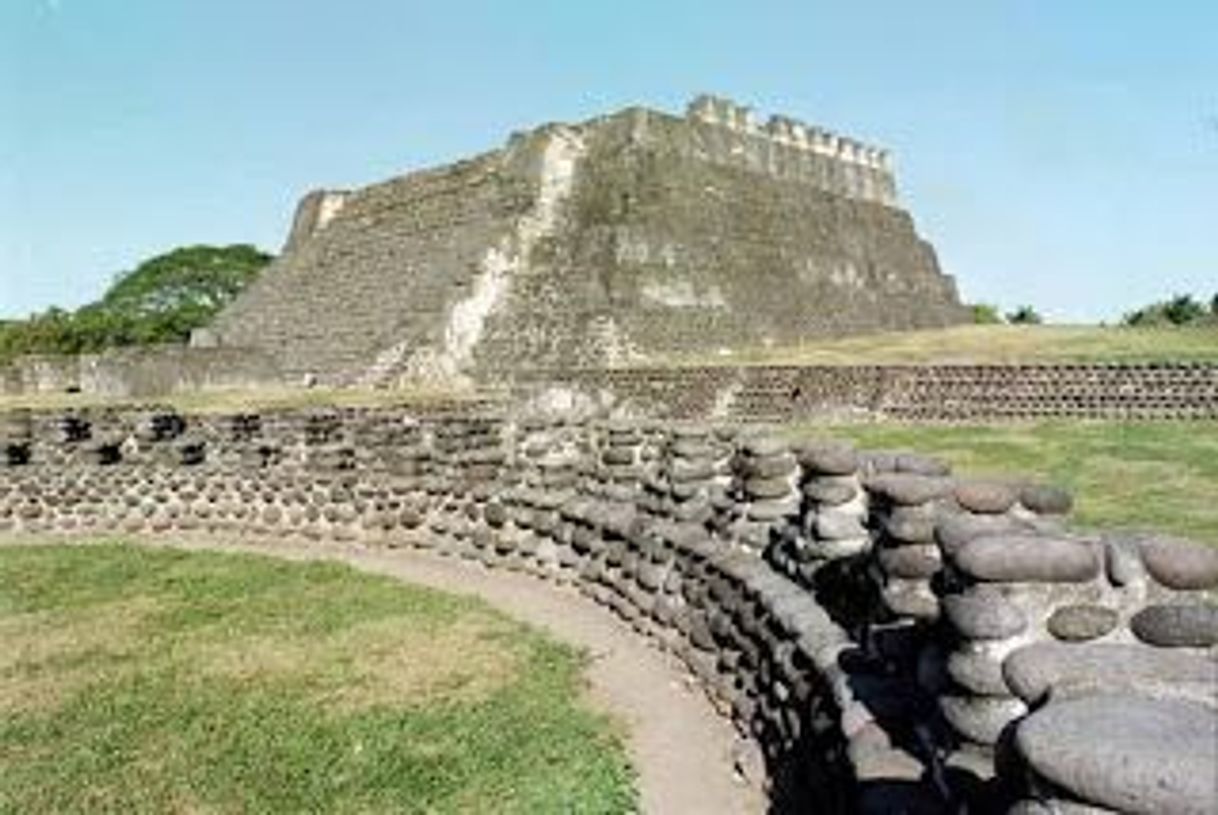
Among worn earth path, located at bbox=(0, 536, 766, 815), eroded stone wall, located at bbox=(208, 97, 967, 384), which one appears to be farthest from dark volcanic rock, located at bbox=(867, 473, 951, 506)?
eroded stone wall, located at bbox=(208, 97, 967, 384)

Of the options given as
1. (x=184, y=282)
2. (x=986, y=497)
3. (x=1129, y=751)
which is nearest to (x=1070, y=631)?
(x=1129, y=751)

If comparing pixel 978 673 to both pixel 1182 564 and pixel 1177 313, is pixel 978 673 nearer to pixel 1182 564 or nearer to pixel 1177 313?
pixel 1182 564

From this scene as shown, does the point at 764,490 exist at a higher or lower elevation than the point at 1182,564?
lower

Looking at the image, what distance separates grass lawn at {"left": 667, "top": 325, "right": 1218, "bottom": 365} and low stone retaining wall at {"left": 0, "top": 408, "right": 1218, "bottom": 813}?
14455 millimetres

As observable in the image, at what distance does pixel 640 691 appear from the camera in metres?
8.54

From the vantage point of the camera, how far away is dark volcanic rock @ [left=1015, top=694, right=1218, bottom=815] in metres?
2.71

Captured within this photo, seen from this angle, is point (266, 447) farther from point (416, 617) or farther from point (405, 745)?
point (405, 745)

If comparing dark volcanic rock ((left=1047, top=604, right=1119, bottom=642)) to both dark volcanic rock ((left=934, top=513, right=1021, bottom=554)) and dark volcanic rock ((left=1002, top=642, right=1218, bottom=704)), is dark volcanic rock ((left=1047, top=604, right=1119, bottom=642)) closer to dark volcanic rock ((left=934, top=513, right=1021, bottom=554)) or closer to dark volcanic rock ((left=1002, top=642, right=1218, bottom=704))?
dark volcanic rock ((left=1002, top=642, right=1218, bottom=704))

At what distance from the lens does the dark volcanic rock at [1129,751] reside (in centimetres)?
271

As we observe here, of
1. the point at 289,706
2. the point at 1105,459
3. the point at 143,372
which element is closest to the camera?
the point at 289,706

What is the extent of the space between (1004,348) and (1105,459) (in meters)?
15.3

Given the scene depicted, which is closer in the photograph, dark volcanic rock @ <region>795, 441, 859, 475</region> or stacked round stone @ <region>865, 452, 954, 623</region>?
stacked round stone @ <region>865, 452, 954, 623</region>

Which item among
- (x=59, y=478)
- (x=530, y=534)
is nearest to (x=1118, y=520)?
(x=530, y=534)

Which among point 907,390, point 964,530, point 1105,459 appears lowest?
point 1105,459
